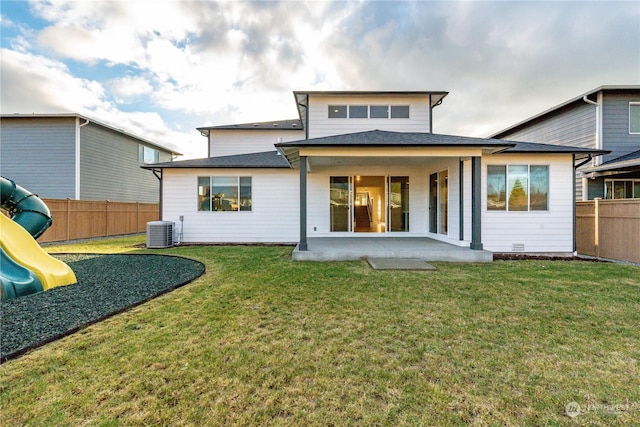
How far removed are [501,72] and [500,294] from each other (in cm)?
1314

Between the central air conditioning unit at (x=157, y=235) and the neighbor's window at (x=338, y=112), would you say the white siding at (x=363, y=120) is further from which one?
the central air conditioning unit at (x=157, y=235)

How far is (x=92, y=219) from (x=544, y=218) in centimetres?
1797

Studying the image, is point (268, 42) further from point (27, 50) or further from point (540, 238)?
point (540, 238)

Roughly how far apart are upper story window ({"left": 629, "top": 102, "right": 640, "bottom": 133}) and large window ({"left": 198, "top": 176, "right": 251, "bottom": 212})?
607 inches

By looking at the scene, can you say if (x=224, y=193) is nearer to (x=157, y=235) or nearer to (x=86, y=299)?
(x=157, y=235)

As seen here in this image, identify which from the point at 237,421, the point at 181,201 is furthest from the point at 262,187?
the point at 237,421

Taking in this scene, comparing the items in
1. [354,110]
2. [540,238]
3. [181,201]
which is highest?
[354,110]

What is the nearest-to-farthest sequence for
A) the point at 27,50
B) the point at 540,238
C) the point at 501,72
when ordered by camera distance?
1. the point at 540,238
2. the point at 27,50
3. the point at 501,72

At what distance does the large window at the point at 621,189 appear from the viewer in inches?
433

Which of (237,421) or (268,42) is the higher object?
(268,42)

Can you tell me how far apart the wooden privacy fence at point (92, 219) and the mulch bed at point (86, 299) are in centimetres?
586

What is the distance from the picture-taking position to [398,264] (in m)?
6.60

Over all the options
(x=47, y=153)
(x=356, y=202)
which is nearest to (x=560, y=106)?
(x=356, y=202)

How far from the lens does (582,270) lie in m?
6.34
